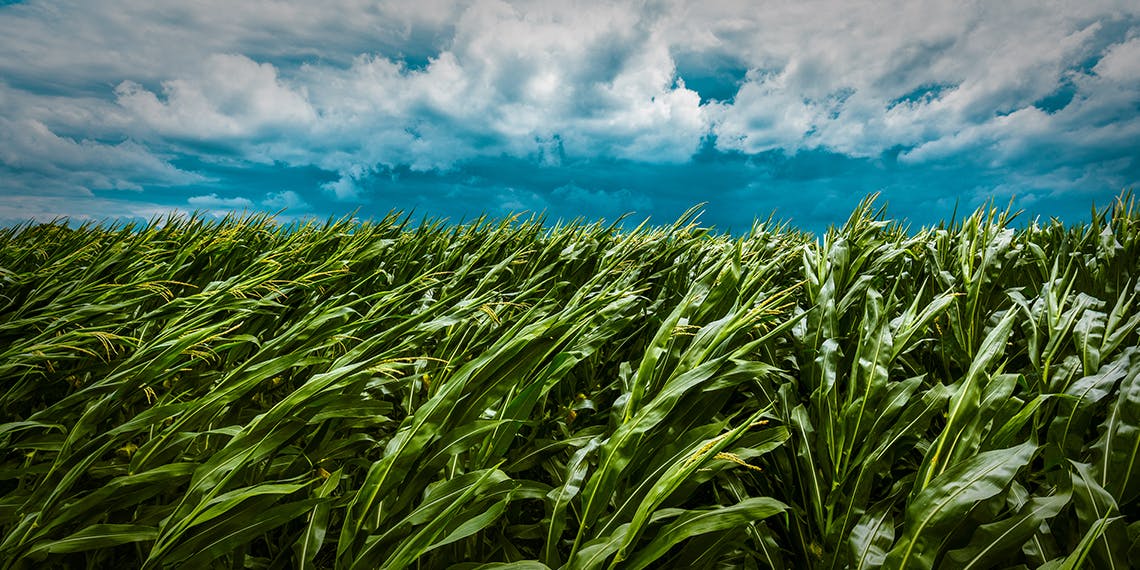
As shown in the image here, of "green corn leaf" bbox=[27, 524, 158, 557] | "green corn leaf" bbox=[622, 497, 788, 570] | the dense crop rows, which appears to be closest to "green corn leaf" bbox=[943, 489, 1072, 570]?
the dense crop rows

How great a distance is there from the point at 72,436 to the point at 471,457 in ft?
3.50

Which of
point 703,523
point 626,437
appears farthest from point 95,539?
point 703,523

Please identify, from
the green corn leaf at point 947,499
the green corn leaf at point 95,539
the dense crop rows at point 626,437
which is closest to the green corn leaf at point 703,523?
the dense crop rows at point 626,437

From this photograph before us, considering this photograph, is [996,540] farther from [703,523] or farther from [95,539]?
[95,539]

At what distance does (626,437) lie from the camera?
1.18m

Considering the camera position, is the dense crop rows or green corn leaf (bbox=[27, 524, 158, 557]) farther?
green corn leaf (bbox=[27, 524, 158, 557])

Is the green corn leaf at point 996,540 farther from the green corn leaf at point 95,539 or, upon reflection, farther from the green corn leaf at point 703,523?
the green corn leaf at point 95,539

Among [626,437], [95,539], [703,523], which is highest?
[626,437]

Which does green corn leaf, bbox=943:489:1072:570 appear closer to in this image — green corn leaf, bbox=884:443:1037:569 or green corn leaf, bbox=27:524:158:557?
green corn leaf, bbox=884:443:1037:569

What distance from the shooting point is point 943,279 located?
7.07 ft

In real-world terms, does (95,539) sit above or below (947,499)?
below

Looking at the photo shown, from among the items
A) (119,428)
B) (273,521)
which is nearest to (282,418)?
(273,521)

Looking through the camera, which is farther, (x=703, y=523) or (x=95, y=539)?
(x=95, y=539)

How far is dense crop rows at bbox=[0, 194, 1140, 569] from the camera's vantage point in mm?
1083
